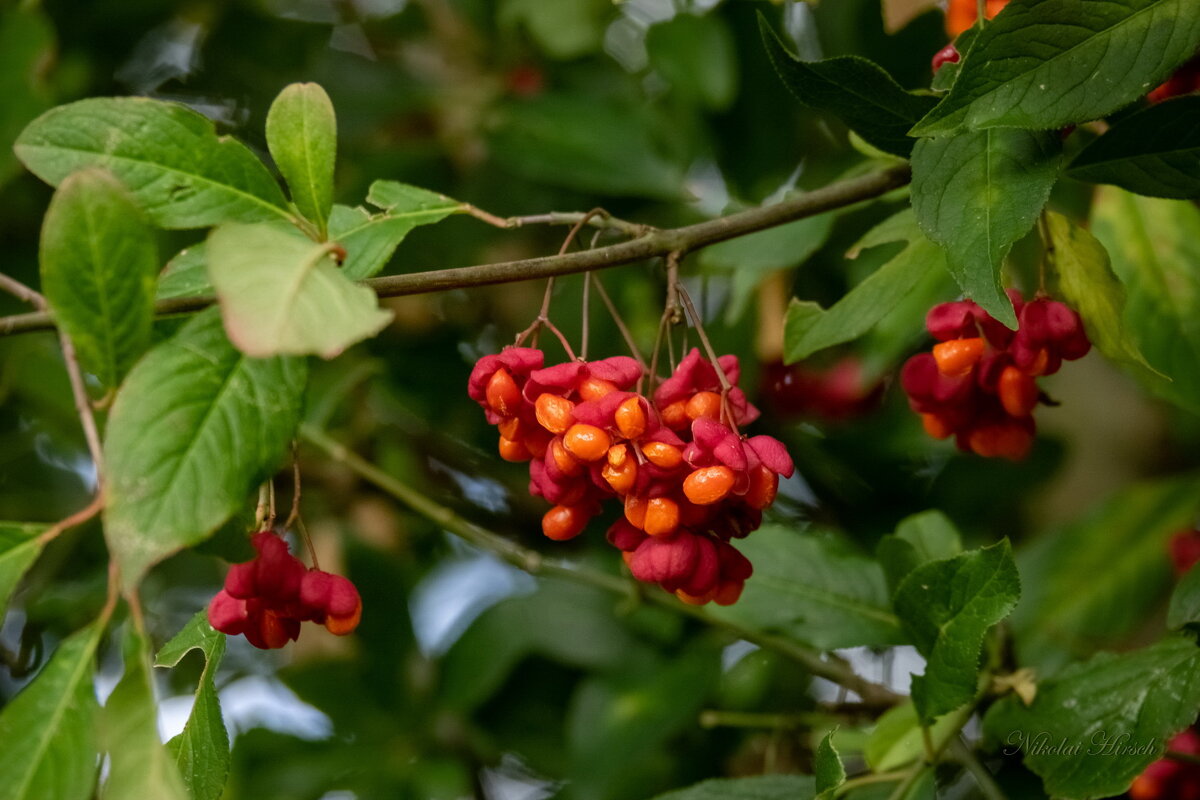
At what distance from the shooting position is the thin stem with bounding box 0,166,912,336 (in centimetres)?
73

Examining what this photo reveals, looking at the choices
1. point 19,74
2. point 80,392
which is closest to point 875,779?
point 80,392

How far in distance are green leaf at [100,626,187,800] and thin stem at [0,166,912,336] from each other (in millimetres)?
211

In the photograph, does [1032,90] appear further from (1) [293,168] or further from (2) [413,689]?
(2) [413,689]

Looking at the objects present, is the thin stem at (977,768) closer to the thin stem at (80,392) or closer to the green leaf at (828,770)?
the green leaf at (828,770)

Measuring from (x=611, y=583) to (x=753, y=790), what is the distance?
435mm

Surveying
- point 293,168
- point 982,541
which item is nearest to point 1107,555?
point 982,541

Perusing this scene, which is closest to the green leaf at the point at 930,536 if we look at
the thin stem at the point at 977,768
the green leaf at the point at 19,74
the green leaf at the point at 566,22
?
the thin stem at the point at 977,768

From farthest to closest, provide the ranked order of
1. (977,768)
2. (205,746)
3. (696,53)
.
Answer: (696,53)
(977,768)
(205,746)

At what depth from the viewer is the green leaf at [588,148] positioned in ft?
5.62

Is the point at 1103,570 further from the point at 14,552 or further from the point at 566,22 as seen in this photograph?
the point at 14,552

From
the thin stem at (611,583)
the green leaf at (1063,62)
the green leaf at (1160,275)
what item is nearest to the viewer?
the green leaf at (1063,62)

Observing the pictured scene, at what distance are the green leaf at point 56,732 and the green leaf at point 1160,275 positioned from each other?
37.9 inches

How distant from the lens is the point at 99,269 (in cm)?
65

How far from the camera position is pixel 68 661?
0.68m
